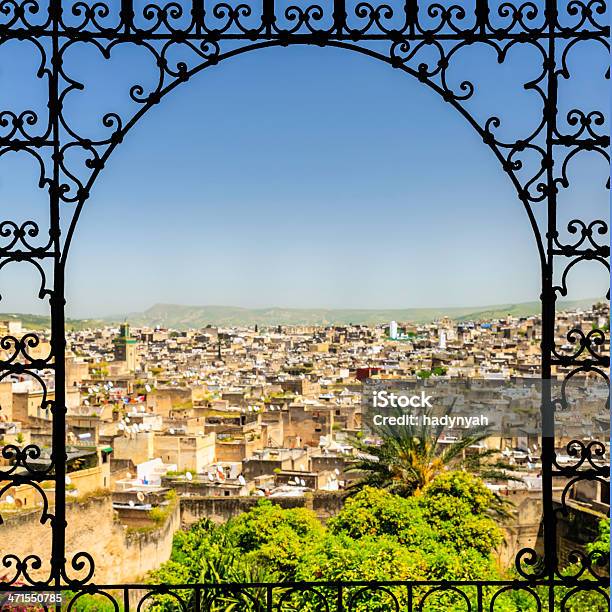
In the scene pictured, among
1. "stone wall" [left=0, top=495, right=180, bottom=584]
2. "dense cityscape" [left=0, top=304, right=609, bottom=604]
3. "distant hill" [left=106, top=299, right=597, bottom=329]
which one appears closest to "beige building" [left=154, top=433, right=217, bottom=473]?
"dense cityscape" [left=0, top=304, right=609, bottom=604]

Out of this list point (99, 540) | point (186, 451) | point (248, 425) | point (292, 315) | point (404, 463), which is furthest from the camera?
point (292, 315)

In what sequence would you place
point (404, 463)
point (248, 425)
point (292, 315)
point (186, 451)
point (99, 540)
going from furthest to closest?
point (292, 315)
point (248, 425)
point (186, 451)
point (99, 540)
point (404, 463)

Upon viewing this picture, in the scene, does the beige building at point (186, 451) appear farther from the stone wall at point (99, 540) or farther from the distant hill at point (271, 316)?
the distant hill at point (271, 316)

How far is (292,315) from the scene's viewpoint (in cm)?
5384

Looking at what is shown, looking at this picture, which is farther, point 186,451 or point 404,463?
point 186,451

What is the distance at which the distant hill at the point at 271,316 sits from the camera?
4828 cm

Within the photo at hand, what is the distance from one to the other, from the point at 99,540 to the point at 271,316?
45.3m

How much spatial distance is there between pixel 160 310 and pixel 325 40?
2442 inches

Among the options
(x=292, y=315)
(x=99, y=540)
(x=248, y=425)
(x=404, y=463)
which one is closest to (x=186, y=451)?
(x=248, y=425)

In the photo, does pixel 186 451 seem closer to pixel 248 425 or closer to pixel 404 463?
pixel 248 425

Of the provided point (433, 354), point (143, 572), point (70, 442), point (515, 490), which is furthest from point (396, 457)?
point (433, 354)

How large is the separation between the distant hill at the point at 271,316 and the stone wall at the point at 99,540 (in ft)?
81.3

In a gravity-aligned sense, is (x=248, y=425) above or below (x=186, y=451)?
above

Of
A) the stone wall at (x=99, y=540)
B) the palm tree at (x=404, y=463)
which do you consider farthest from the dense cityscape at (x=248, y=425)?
the palm tree at (x=404, y=463)
